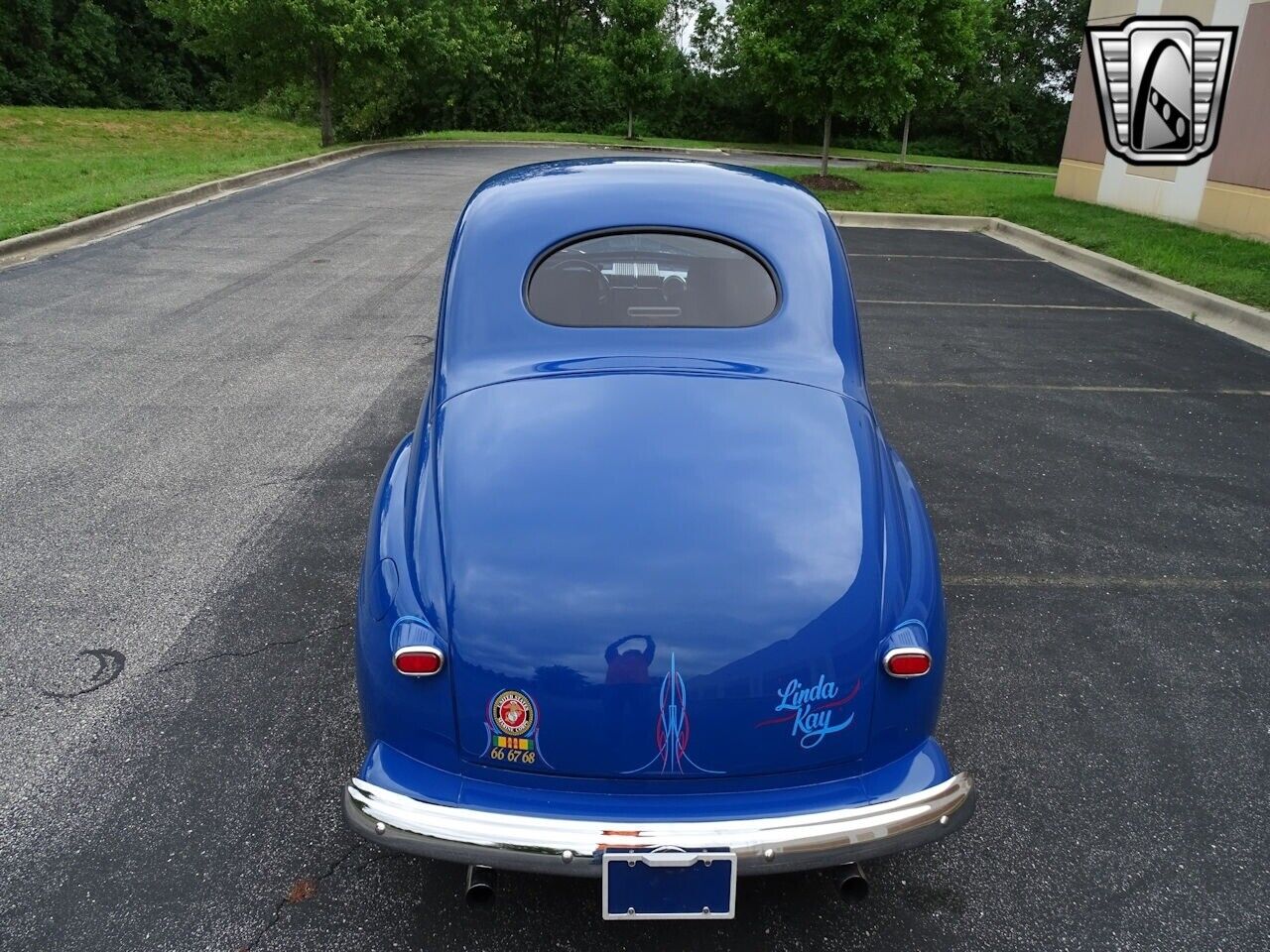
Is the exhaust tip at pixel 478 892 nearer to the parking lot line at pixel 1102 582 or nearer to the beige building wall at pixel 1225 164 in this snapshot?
the parking lot line at pixel 1102 582

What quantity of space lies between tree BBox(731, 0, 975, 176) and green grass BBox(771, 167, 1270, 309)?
168cm

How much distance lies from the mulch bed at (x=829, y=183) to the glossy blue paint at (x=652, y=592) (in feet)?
52.6

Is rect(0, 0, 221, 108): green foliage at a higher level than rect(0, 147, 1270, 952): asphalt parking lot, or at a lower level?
higher

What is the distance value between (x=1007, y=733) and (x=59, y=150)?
970 inches

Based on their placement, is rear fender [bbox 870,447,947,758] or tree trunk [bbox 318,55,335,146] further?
tree trunk [bbox 318,55,335,146]

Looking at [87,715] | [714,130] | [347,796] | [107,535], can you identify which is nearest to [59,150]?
[107,535]

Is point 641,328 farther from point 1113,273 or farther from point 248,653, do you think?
point 1113,273

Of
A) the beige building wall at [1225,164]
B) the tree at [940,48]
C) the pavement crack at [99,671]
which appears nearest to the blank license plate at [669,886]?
the pavement crack at [99,671]

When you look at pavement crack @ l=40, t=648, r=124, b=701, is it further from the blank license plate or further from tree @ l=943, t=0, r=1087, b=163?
tree @ l=943, t=0, r=1087, b=163

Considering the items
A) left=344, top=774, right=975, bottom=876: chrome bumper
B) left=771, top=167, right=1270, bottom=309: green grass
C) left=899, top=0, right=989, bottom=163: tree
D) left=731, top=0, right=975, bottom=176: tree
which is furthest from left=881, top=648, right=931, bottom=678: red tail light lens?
left=899, top=0, right=989, bottom=163: tree

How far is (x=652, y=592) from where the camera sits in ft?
7.86

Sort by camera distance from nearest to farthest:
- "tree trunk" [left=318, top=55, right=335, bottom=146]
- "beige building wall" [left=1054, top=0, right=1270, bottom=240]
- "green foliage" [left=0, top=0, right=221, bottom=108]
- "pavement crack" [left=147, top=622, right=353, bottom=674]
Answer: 1. "pavement crack" [left=147, top=622, right=353, bottom=674]
2. "beige building wall" [left=1054, top=0, right=1270, bottom=240]
3. "tree trunk" [left=318, top=55, right=335, bottom=146]
4. "green foliage" [left=0, top=0, right=221, bottom=108]

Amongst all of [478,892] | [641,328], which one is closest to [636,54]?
[641,328]

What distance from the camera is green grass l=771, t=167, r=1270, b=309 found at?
1104cm
